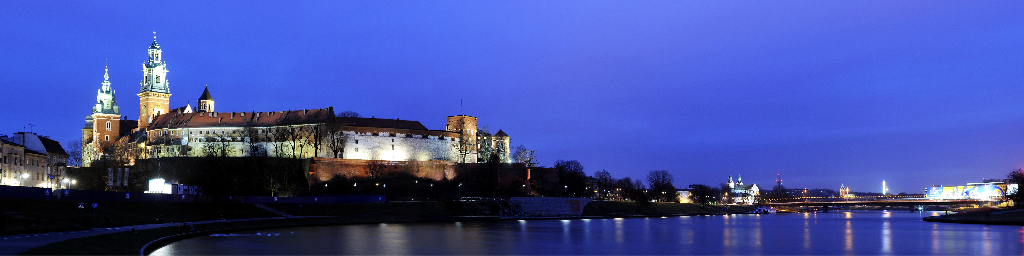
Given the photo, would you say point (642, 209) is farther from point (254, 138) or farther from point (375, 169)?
point (254, 138)

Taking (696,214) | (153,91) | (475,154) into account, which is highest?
(153,91)

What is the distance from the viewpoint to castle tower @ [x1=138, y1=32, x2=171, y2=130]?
119 meters

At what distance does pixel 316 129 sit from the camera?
10044cm

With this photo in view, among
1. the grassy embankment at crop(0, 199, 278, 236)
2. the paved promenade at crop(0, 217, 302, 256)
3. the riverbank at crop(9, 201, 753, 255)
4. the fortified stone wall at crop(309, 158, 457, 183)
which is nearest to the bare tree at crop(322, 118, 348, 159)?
the fortified stone wall at crop(309, 158, 457, 183)

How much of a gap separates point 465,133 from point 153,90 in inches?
1870

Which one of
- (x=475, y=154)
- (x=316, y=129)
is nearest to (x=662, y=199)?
(x=475, y=154)

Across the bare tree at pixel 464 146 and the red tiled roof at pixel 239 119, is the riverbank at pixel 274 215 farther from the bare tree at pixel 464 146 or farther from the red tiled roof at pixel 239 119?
the red tiled roof at pixel 239 119

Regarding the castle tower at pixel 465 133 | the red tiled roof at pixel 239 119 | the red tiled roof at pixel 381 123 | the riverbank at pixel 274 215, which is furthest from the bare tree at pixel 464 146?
the riverbank at pixel 274 215

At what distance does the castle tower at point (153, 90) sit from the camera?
119m

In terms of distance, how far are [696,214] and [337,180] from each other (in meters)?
58.3

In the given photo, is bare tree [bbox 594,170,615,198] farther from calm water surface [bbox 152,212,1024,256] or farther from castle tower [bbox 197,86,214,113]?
calm water surface [bbox 152,212,1024,256]

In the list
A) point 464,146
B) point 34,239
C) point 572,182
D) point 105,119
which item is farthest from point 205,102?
point 34,239

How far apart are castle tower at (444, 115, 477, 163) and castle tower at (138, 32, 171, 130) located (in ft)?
142

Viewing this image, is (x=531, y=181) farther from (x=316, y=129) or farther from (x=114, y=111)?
(x=114, y=111)
